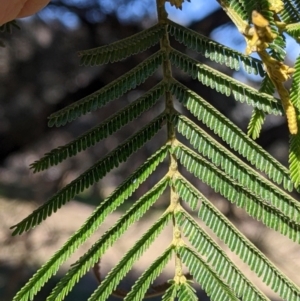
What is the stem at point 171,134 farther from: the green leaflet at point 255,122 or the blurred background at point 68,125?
the blurred background at point 68,125

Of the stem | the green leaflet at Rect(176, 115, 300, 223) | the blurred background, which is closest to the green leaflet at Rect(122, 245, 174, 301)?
the stem

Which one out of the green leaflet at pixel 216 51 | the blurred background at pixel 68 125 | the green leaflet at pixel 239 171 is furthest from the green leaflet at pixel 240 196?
the blurred background at pixel 68 125

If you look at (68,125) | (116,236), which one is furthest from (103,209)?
(68,125)

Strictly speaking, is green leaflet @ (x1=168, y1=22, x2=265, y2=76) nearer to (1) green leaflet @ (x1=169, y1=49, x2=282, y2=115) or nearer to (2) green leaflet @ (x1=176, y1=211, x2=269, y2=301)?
(1) green leaflet @ (x1=169, y1=49, x2=282, y2=115)

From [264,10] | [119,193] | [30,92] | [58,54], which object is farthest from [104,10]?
[264,10]

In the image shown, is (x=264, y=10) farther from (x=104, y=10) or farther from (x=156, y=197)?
(x=104, y=10)

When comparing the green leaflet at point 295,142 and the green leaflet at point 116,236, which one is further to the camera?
Result: the green leaflet at point 116,236
